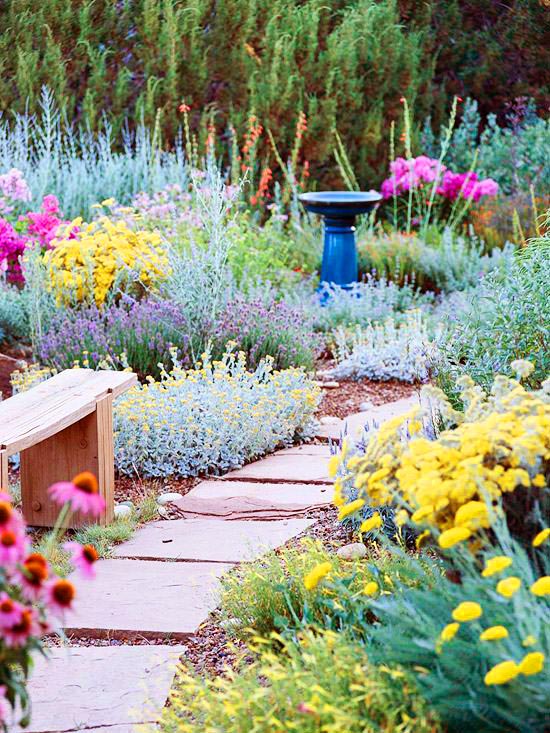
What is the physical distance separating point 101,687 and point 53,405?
1.35 m

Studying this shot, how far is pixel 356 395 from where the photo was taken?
600 centimetres

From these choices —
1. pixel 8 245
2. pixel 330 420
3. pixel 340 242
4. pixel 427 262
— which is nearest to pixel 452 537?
pixel 330 420

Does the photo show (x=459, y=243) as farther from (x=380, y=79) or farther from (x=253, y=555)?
(x=253, y=555)

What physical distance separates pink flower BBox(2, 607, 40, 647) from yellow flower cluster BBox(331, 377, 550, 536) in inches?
32.3

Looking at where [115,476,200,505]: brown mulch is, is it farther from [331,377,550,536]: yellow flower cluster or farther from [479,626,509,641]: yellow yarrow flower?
[479,626,509,641]: yellow yarrow flower

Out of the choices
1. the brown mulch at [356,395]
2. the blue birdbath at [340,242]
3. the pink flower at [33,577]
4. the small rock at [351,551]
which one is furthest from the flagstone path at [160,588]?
the blue birdbath at [340,242]

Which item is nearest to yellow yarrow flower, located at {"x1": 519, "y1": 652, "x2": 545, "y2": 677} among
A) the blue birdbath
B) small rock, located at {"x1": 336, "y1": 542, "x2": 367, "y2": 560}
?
small rock, located at {"x1": 336, "y1": 542, "x2": 367, "y2": 560}

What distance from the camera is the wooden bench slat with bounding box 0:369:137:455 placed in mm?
3572

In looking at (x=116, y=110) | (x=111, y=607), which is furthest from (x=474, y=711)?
(x=116, y=110)

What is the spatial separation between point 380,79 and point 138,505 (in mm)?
7400

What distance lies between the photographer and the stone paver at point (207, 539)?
12.4 ft

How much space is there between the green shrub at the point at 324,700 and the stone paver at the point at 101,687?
1.11 ft

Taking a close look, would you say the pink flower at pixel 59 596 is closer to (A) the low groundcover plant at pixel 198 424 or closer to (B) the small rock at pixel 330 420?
(A) the low groundcover plant at pixel 198 424

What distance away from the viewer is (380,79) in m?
10.7
